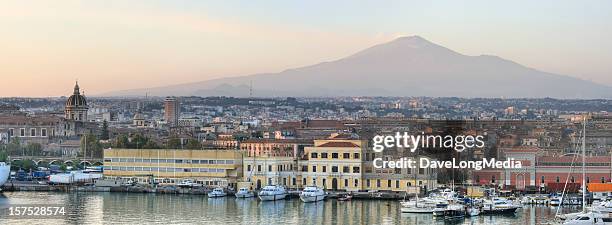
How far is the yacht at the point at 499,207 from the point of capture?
27641 millimetres

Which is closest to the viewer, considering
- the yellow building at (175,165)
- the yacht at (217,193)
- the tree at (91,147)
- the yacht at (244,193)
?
the yacht at (244,193)

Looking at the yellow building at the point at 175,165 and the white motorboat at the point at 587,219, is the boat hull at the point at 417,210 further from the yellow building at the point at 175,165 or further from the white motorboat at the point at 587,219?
the yellow building at the point at 175,165

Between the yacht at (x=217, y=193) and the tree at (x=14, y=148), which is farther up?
the tree at (x=14, y=148)

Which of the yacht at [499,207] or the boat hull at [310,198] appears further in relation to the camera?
the boat hull at [310,198]

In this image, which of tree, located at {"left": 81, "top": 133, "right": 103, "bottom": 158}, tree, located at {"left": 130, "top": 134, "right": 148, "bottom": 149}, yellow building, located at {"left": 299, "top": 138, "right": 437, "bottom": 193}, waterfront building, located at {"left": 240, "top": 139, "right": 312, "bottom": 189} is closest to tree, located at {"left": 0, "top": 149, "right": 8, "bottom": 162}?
tree, located at {"left": 81, "top": 133, "right": 103, "bottom": 158}

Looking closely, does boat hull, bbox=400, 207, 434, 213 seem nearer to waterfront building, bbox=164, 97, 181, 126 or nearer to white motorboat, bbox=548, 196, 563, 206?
white motorboat, bbox=548, 196, 563, 206

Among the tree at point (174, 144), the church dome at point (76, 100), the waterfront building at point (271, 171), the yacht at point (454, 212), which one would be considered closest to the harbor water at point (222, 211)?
the yacht at point (454, 212)

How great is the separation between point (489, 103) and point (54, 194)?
327 ft

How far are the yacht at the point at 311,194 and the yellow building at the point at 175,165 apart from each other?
12.6ft

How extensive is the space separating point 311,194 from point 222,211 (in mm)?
3367

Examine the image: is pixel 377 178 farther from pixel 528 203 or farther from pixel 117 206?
pixel 117 206

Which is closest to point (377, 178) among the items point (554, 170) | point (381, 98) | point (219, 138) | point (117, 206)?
point (554, 170)

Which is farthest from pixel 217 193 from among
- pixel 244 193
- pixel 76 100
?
pixel 76 100

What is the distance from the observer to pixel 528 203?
2997 cm
